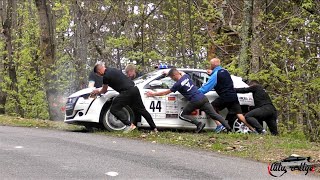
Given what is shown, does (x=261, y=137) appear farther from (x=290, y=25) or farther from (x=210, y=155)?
(x=290, y=25)

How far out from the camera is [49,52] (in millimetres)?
19984

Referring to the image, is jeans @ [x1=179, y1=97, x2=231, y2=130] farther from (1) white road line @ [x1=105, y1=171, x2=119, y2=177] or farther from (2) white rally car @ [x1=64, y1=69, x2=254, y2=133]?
(1) white road line @ [x1=105, y1=171, x2=119, y2=177]

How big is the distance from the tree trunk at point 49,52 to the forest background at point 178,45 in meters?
0.04

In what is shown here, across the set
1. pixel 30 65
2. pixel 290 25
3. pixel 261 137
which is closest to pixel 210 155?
pixel 261 137

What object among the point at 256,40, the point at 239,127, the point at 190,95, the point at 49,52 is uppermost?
the point at 256,40

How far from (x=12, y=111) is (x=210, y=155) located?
22.9m

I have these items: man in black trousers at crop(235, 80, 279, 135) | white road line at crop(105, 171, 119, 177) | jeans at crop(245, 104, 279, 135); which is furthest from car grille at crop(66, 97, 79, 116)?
white road line at crop(105, 171, 119, 177)

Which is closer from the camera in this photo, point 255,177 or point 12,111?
point 255,177

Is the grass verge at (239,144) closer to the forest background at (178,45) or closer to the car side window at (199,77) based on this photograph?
the car side window at (199,77)

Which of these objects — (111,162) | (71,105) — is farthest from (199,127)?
(111,162)

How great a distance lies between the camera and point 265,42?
18.6m

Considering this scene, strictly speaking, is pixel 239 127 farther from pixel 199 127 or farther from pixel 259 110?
pixel 199 127

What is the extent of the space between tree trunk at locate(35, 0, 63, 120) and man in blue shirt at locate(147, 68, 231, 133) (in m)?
8.82

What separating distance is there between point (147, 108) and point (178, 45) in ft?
34.7
